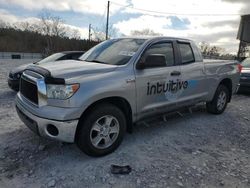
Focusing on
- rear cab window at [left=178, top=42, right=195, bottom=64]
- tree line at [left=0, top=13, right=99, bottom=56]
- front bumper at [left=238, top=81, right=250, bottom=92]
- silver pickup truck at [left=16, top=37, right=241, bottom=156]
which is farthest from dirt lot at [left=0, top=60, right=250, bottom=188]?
tree line at [left=0, top=13, right=99, bottom=56]

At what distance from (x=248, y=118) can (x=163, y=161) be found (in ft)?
11.7

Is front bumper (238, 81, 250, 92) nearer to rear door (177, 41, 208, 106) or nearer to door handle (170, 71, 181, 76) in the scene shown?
rear door (177, 41, 208, 106)

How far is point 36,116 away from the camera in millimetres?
3318

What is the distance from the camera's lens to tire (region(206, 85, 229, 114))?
6.03m

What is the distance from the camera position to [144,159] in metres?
3.66

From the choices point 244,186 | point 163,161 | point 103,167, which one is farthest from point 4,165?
point 244,186

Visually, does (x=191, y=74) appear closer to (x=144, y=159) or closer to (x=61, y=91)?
(x=144, y=159)

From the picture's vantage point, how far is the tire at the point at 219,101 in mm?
6027

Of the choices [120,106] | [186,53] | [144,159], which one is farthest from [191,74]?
[144,159]

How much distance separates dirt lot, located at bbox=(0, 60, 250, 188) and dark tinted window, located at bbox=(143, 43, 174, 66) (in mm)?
1398

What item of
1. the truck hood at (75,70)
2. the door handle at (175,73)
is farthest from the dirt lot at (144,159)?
the truck hood at (75,70)

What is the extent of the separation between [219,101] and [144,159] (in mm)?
3366

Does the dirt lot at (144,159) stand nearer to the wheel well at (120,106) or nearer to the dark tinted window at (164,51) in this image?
the wheel well at (120,106)

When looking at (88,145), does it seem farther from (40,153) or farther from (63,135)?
(40,153)
